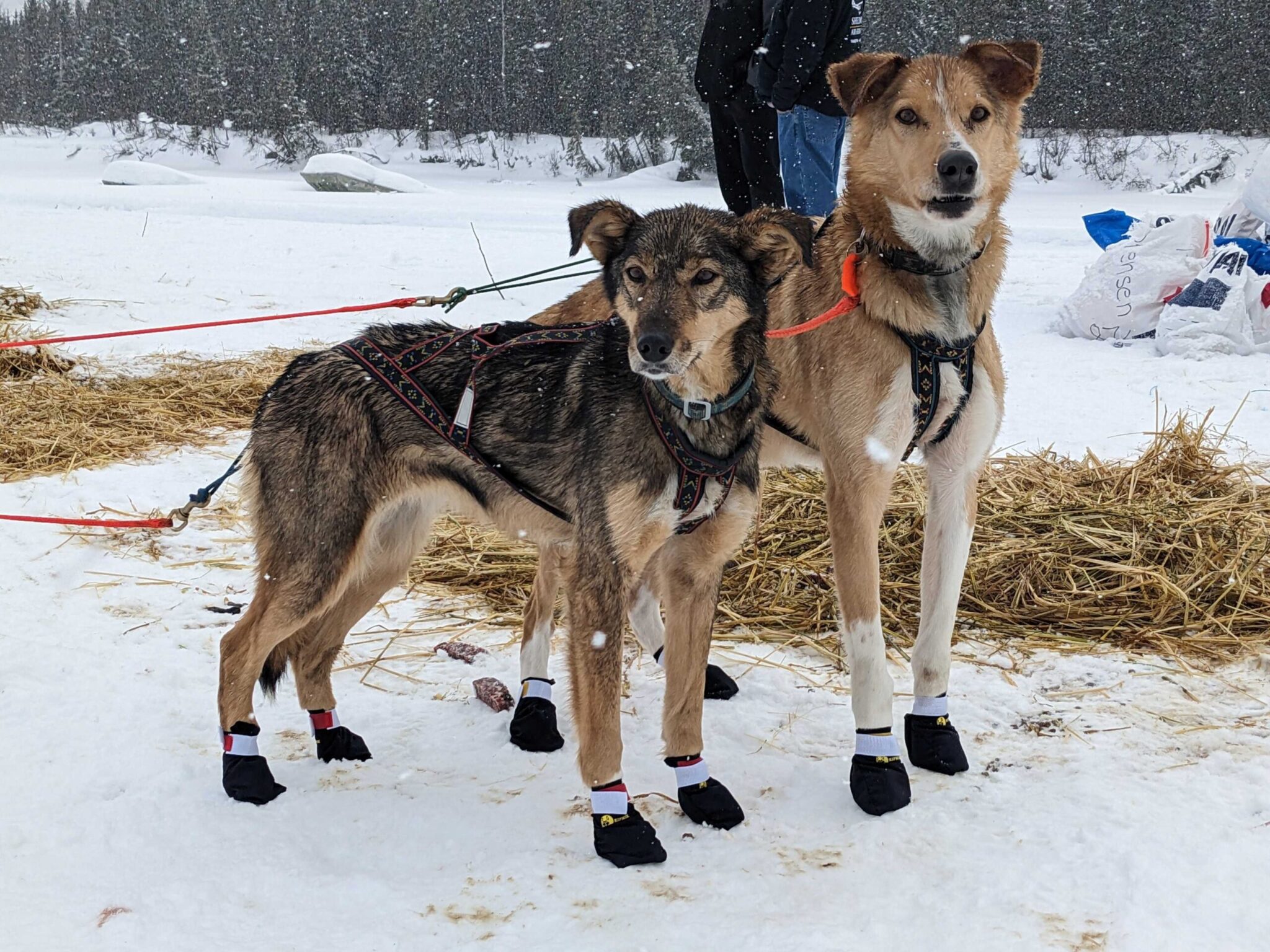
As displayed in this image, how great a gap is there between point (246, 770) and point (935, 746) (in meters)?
2.07

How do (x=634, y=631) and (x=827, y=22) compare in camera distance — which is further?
(x=827, y=22)

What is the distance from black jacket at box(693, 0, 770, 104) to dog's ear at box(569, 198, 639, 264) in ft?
8.93

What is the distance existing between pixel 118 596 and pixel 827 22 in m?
4.06

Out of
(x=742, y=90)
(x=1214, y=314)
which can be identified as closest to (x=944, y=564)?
(x=742, y=90)

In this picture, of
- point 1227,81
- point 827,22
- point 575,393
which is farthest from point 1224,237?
point 1227,81

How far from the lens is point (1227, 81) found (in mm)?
35375

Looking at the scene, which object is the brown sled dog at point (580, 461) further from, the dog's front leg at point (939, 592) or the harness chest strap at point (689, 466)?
the dog's front leg at point (939, 592)

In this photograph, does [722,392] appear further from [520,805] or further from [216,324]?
[216,324]

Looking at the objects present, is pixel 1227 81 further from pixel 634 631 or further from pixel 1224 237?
pixel 634 631

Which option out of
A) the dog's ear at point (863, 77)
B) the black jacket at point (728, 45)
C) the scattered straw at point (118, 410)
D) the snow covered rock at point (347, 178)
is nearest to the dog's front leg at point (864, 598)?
the dog's ear at point (863, 77)

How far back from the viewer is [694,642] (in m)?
2.99

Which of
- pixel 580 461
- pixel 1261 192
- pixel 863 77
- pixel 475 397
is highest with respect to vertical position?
pixel 863 77

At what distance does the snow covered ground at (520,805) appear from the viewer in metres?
2.36

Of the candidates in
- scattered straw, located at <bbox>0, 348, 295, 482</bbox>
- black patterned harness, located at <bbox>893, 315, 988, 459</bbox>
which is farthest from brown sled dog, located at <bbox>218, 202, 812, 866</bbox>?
scattered straw, located at <bbox>0, 348, 295, 482</bbox>
